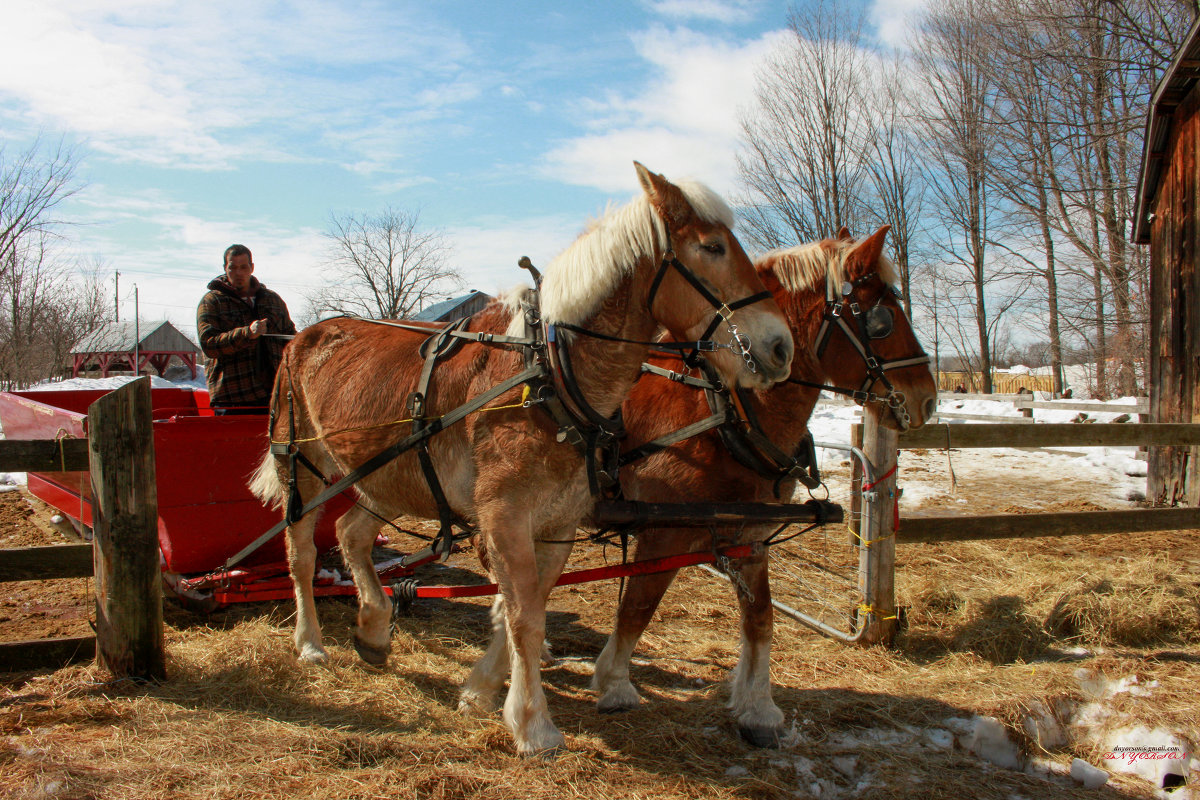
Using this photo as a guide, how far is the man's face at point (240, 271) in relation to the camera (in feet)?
16.0

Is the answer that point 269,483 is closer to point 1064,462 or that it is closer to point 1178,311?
point 1178,311

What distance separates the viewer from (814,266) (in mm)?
3545

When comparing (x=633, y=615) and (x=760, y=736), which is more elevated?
(x=633, y=615)

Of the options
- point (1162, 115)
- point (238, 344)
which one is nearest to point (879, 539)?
point (238, 344)

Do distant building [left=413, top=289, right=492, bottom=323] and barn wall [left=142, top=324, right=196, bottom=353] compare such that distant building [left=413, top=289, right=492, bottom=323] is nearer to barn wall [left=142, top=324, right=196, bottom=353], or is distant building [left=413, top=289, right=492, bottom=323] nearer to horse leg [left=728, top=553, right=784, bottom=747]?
barn wall [left=142, top=324, right=196, bottom=353]

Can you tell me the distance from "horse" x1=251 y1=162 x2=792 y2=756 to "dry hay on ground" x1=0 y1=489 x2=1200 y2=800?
1.31 ft

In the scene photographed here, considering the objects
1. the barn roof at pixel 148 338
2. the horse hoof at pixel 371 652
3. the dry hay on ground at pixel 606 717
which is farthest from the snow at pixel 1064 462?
the barn roof at pixel 148 338

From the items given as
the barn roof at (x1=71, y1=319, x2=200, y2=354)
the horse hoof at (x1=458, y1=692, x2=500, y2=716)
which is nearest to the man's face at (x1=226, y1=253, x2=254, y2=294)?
the horse hoof at (x1=458, y1=692, x2=500, y2=716)

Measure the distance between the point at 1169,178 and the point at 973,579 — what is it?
6841 mm

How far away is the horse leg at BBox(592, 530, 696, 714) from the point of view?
11.2ft

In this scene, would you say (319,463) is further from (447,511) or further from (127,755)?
(127,755)

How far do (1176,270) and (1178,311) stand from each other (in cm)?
49

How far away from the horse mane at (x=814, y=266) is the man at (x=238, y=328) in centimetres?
332

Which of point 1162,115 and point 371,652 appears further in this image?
point 1162,115
